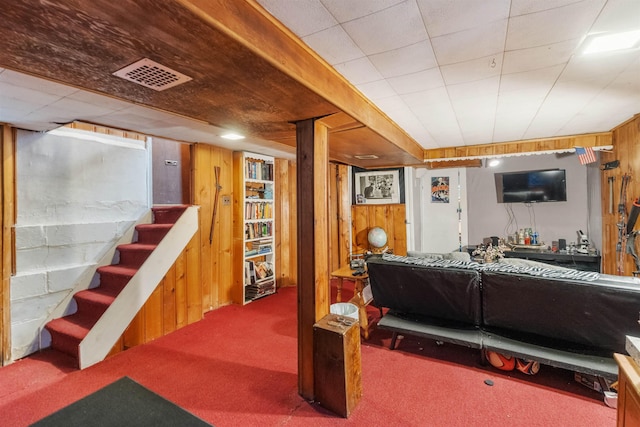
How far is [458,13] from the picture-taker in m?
1.32

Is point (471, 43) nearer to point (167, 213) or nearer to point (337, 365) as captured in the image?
point (337, 365)

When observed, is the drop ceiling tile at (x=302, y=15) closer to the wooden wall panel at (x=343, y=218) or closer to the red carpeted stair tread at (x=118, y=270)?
the red carpeted stair tread at (x=118, y=270)

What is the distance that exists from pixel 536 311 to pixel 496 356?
0.52 metres

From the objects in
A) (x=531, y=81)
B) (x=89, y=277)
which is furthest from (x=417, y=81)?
(x=89, y=277)

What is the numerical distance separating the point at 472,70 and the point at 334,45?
96 cm

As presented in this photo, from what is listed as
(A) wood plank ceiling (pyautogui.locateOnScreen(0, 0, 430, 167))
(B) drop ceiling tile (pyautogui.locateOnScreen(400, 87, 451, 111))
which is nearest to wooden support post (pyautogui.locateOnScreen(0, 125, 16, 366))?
(A) wood plank ceiling (pyautogui.locateOnScreen(0, 0, 430, 167))

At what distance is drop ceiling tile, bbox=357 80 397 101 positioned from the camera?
211 cm

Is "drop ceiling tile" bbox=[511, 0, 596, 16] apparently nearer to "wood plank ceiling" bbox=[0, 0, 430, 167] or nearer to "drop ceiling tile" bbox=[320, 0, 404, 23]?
"drop ceiling tile" bbox=[320, 0, 404, 23]

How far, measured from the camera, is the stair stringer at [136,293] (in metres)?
2.66

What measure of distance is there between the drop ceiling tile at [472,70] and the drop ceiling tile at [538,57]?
0.06 meters

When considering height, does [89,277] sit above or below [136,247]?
below

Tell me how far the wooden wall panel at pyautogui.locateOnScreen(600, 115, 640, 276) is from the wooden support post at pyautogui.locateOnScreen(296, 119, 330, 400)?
3.23 meters

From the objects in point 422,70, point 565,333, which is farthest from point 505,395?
point 422,70

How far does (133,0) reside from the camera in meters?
0.92
